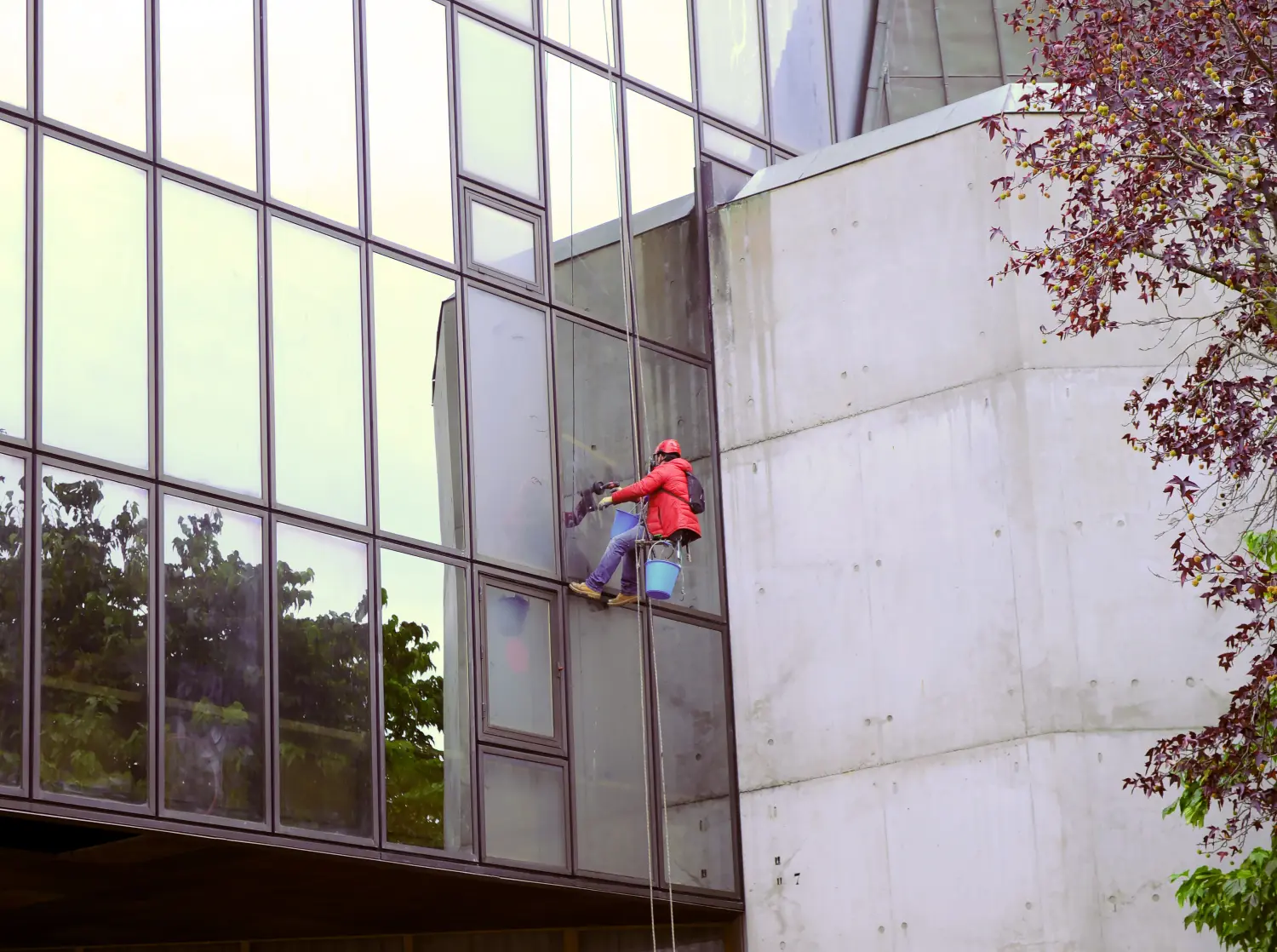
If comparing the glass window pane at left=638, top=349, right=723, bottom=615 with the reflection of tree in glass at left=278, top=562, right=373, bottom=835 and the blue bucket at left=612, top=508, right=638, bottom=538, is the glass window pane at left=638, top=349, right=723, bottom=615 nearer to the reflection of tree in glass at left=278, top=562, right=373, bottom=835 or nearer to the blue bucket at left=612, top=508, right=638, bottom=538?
the blue bucket at left=612, top=508, right=638, bottom=538

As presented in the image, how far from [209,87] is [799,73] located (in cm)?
767

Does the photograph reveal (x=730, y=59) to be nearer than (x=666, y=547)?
No

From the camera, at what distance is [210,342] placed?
14766 millimetres

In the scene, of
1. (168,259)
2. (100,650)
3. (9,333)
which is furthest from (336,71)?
(100,650)

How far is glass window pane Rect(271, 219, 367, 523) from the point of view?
1515 centimetres

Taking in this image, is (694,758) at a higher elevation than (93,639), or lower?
lower

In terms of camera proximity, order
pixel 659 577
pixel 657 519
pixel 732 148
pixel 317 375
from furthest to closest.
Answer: pixel 732 148 → pixel 657 519 → pixel 659 577 → pixel 317 375

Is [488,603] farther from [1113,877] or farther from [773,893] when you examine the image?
[1113,877]

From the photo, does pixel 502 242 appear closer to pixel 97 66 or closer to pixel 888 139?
pixel 888 139

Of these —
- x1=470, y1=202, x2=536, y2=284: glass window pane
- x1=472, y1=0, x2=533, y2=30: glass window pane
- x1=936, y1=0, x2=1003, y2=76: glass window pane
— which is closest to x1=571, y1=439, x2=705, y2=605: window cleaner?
x1=470, y1=202, x2=536, y2=284: glass window pane

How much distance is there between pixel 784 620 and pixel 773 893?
2.37 m

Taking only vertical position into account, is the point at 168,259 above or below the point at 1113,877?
above

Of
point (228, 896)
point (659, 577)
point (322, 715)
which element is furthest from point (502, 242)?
point (228, 896)

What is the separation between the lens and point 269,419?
15.0 metres
